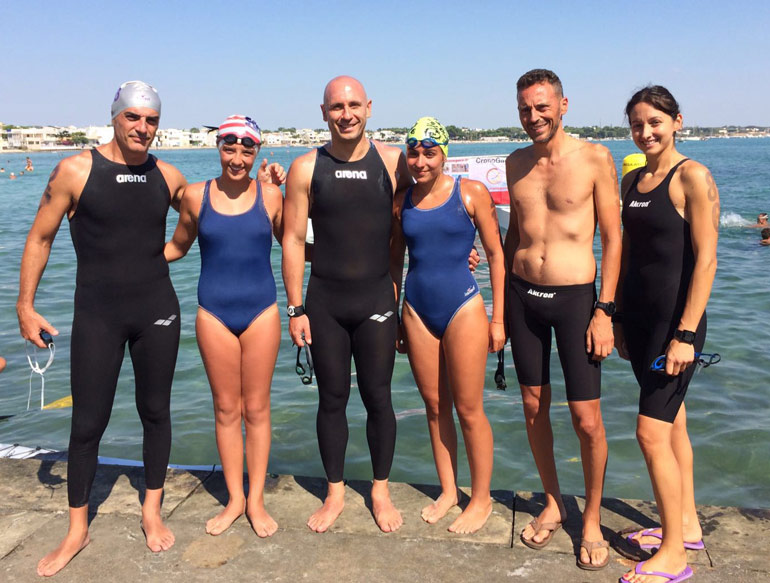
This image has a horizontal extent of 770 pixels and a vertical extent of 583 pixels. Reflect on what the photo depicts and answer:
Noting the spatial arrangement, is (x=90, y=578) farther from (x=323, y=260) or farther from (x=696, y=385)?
(x=696, y=385)

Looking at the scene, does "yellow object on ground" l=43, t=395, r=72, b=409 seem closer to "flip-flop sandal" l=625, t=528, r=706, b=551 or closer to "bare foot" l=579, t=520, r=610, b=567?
"bare foot" l=579, t=520, r=610, b=567

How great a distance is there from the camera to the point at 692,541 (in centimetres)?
361

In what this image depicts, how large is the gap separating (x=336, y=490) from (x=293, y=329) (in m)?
1.05

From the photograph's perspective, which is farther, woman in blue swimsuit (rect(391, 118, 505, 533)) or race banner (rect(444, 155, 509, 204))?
race banner (rect(444, 155, 509, 204))

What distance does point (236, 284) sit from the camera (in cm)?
390

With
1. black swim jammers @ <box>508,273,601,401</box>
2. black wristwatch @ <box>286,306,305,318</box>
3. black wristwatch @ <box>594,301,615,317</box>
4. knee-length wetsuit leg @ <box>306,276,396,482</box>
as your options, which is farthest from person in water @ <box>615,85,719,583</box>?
black wristwatch @ <box>286,306,305,318</box>

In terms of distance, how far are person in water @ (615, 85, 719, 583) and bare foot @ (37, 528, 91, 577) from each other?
2.93 metres

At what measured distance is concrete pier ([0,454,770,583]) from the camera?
3436 millimetres

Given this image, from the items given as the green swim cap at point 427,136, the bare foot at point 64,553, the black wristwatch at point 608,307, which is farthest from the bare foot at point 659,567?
the bare foot at point 64,553

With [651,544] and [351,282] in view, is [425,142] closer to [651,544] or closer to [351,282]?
[351,282]

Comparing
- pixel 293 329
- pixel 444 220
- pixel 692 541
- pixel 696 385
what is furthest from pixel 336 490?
pixel 696 385

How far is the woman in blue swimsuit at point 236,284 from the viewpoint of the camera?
12.6 ft

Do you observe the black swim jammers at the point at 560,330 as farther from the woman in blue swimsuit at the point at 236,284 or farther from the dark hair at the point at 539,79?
the woman in blue swimsuit at the point at 236,284

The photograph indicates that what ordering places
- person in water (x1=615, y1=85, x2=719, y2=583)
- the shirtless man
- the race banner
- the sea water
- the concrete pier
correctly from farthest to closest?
1. the race banner
2. the sea water
3. the shirtless man
4. the concrete pier
5. person in water (x1=615, y1=85, x2=719, y2=583)
